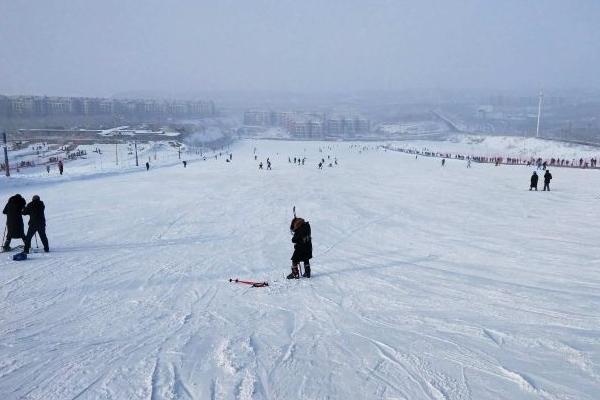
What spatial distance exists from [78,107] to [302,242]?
177 m

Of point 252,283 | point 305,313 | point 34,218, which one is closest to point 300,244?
point 252,283

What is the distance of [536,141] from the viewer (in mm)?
88125

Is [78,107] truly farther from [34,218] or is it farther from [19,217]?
[34,218]

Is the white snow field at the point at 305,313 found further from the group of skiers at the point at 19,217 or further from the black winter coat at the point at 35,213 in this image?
the black winter coat at the point at 35,213

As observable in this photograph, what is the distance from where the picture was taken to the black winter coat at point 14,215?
31.8 feet

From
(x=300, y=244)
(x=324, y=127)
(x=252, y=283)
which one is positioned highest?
(x=324, y=127)

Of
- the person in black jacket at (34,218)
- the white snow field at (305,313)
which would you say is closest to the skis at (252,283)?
the white snow field at (305,313)

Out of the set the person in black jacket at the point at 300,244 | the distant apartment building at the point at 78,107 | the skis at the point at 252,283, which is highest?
the distant apartment building at the point at 78,107

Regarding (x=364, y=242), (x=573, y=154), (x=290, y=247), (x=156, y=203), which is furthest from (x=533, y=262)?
(x=573, y=154)

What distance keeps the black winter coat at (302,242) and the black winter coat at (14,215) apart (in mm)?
6343

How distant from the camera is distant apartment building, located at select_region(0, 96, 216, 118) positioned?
139000mm

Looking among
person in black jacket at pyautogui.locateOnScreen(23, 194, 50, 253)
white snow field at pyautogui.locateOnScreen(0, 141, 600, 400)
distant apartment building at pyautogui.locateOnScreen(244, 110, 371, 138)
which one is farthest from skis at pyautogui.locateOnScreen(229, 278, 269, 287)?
distant apartment building at pyautogui.locateOnScreen(244, 110, 371, 138)

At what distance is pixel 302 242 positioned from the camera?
321 inches

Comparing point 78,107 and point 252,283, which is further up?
point 78,107
